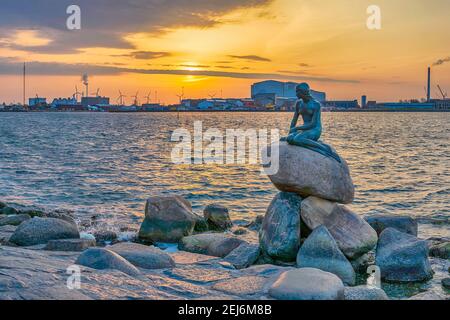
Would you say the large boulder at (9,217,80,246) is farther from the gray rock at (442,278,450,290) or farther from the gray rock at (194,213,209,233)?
the gray rock at (442,278,450,290)

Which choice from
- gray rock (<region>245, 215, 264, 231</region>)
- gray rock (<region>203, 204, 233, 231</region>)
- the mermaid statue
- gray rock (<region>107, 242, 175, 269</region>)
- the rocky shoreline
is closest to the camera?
the rocky shoreline

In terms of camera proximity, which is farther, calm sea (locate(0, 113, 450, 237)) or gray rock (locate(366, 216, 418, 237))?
calm sea (locate(0, 113, 450, 237))

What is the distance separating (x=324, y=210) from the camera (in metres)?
12.8

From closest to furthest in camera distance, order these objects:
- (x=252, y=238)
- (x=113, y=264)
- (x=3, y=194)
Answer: (x=113, y=264)
(x=252, y=238)
(x=3, y=194)

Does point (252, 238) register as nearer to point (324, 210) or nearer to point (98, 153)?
point (324, 210)

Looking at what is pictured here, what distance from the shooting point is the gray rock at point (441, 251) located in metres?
13.4

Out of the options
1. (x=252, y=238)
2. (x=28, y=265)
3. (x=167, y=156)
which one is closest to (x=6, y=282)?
(x=28, y=265)

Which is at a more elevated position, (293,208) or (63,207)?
(293,208)

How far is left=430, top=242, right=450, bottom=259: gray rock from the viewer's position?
13445 millimetres

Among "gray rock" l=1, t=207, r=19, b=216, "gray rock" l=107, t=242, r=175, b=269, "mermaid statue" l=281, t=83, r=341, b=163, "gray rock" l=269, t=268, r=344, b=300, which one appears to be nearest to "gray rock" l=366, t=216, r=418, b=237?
"mermaid statue" l=281, t=83, r=341, b=163

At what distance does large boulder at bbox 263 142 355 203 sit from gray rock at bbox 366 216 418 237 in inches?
110

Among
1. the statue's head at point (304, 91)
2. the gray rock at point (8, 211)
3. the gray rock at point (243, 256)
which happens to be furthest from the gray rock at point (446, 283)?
the gray rock at point (8, 211)
